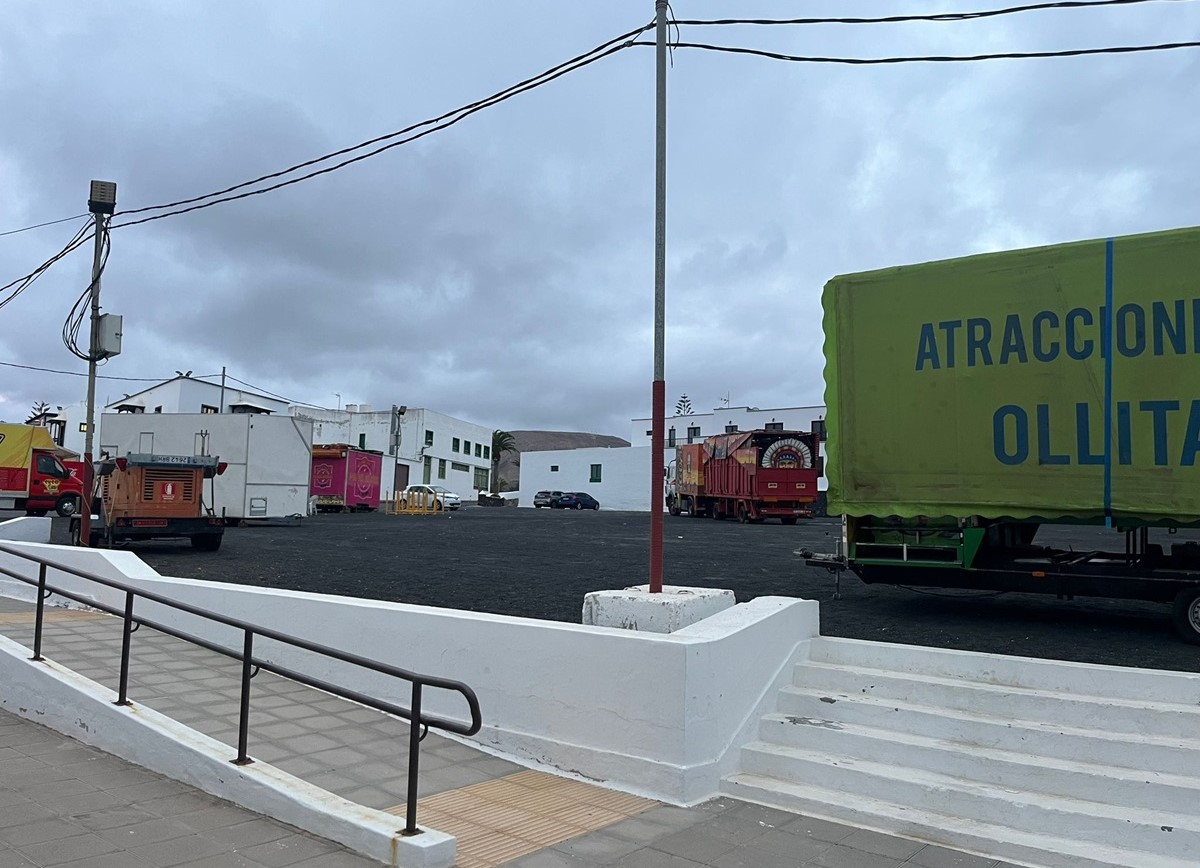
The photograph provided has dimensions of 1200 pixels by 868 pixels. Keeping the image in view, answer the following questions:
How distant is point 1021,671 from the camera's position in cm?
583

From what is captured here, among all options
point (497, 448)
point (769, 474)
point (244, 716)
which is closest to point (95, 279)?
point (244, 716)

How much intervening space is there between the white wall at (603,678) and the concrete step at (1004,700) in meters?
0.42

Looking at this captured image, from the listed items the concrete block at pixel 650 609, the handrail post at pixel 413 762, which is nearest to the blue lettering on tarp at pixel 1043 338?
the concrete block at pixel 650 609

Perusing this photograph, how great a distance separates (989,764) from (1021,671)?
0.93 meters

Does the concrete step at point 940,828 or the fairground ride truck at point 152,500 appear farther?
the fairground ride truck at point 152,500

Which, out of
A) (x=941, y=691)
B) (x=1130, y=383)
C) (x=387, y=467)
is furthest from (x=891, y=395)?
(x=387, y=467)

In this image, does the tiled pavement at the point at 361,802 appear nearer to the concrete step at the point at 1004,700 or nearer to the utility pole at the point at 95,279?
the concrete step at the point at 1004,700

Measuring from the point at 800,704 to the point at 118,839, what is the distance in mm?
4178

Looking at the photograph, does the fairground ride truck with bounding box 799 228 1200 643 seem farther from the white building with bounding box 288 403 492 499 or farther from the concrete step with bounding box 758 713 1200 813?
the white building with bounding box 288 403 492 499

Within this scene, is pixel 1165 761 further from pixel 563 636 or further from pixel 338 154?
pixel 338 154

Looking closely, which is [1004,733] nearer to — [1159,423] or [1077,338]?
[1159,423]

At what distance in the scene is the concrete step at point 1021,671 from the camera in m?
5.40

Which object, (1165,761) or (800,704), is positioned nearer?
(1165,761)

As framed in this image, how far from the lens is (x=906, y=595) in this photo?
1063 centimetres
